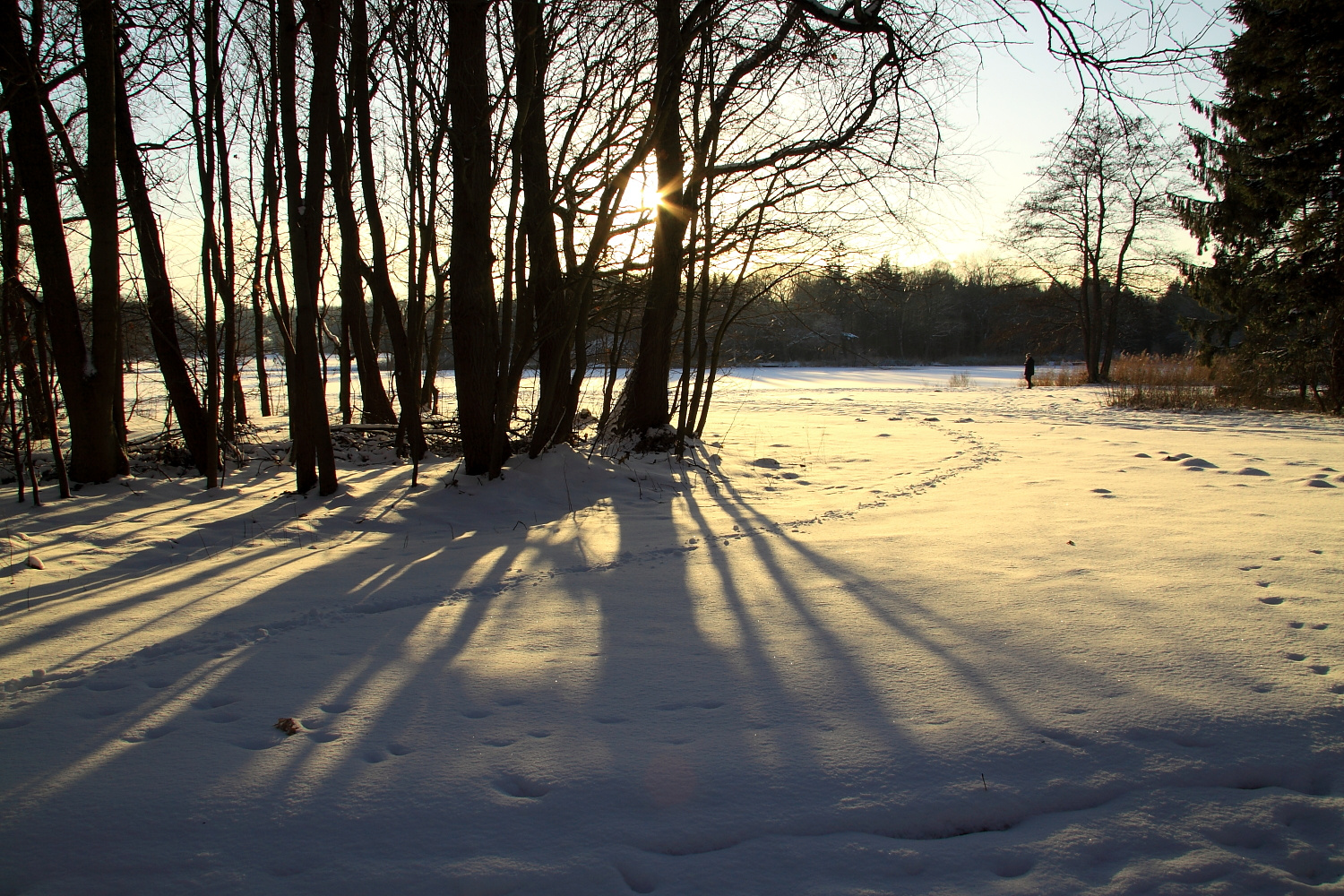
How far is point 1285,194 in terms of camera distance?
35.8 ft

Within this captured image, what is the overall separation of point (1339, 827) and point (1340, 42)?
13381 millimetres

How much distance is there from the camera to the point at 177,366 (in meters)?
6.32

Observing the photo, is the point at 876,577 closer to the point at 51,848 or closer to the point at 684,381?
the point at 51,848

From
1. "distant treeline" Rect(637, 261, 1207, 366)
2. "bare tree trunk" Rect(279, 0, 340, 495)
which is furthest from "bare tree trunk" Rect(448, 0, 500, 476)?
"distant treeline" Rect(637, 261, 1207, 366)

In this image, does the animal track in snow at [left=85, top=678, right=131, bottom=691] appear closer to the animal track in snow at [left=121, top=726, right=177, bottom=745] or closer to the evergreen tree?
the animal track in snow at [left=121, top=726, right=177, bottom=745]

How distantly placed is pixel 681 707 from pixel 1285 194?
14062 mm

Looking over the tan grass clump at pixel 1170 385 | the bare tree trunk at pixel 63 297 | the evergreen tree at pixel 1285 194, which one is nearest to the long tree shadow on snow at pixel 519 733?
the bare tree trunk at pixel 63 297

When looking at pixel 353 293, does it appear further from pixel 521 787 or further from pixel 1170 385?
pixel 1170 385

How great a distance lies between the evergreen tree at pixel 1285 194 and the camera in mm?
10148

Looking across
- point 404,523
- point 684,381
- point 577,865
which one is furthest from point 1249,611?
point 684,381

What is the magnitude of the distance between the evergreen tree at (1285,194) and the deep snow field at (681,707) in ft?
32.0

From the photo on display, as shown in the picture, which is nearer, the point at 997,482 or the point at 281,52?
the point at 281,52

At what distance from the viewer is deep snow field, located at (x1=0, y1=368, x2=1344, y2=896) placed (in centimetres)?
151

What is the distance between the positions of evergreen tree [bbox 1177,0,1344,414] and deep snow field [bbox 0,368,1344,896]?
32.0ft
